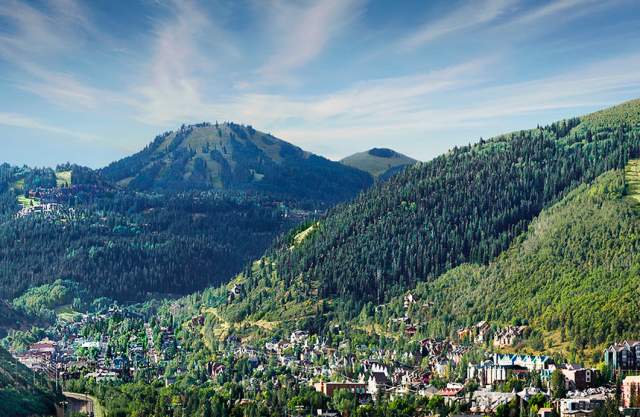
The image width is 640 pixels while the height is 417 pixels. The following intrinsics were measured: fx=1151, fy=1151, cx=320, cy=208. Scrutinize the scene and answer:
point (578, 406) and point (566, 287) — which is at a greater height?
point (566, 287)

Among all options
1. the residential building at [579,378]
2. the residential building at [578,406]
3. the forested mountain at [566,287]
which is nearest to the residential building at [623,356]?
the forested mountain at [566,287]

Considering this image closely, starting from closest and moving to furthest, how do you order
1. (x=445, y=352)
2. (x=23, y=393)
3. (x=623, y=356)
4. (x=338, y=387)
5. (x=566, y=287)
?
(x=23, y=393)
(x=623, y=356)
(x=338, y=387)
(x=445, y=352)
(x=566, y=287)

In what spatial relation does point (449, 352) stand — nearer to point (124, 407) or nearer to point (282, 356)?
point (282, 356)

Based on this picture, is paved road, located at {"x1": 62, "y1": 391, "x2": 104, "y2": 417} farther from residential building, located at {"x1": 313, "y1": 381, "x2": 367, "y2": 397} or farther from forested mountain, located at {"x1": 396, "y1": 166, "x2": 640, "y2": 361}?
forested mountain, located at {"x1": 396, "y1": 166, "x2": 640, "y2": 361}

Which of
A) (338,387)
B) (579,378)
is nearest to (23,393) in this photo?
(338,387)

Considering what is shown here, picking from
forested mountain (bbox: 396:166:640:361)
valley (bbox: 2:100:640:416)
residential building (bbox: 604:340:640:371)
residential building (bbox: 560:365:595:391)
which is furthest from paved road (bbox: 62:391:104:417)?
residential building (bbox: 604:340:640:371)

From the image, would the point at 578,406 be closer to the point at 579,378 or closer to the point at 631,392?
the point at 631,392

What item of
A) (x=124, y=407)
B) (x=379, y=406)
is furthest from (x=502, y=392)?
(x=124, y=407)

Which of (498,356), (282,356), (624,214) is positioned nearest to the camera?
(498,356)
